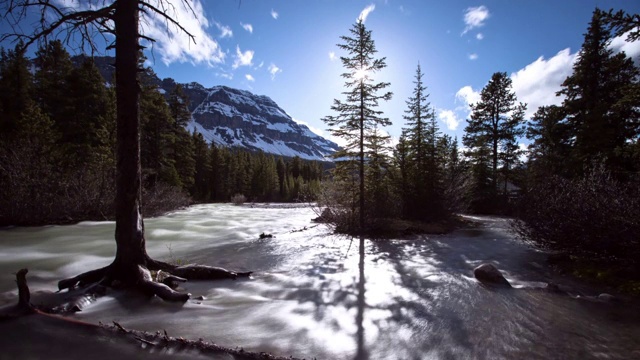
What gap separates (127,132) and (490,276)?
807cm

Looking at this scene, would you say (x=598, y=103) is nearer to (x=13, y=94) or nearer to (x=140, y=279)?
(x=140, y=279)

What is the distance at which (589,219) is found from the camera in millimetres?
6859

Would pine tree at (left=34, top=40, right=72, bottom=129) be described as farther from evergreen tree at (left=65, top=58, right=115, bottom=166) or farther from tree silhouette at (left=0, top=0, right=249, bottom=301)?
tree silhouette at (left=0, top=0, right=249, bottom=301)

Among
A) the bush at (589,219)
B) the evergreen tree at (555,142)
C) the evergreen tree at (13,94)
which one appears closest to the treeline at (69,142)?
the evergreen tree at (13,94)

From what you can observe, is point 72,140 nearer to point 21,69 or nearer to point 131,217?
point 21,69

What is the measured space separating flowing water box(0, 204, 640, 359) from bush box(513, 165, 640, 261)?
1004mm

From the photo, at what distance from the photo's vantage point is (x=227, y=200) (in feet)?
208

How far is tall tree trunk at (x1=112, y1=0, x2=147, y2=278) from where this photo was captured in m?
5.15

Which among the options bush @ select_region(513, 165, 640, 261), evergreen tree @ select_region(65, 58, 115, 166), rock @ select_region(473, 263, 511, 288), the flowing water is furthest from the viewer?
evergreen tree @ select_region(65, 58, 115, 166)

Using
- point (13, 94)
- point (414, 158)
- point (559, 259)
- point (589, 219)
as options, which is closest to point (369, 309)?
point (589, 219)

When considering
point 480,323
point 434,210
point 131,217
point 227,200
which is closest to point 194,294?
point 131,217

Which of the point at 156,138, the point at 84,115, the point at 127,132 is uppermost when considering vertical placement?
the point at 84,115

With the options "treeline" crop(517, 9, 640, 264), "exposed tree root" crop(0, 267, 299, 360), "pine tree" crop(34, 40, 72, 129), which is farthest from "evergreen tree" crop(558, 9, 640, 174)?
"pine tree" crop(34, 40, 72, 129)

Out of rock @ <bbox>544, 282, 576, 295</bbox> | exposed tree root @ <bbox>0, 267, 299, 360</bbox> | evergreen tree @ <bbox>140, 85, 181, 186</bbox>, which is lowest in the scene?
rock @ <bbox>544, 282, 576, 295</bbox>
